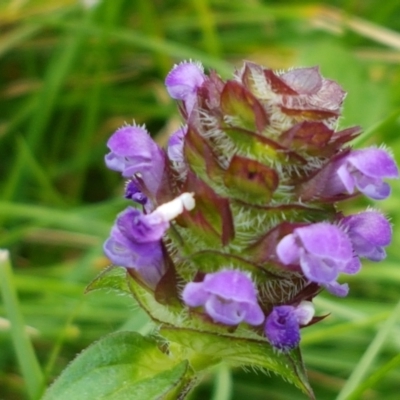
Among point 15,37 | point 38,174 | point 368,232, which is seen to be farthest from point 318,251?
point 15,37

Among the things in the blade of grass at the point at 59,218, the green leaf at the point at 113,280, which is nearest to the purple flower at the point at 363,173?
the green leaf at the point at 113,280

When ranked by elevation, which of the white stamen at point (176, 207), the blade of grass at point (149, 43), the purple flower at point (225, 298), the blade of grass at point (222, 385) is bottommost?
the blade of grass at point (222, 385)

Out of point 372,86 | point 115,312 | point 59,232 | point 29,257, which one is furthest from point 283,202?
point 372,86

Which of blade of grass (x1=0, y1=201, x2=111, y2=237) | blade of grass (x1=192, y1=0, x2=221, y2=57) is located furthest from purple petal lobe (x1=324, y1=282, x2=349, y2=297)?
blade of grass (x1=192, y1=0, x2=221, y2=57)

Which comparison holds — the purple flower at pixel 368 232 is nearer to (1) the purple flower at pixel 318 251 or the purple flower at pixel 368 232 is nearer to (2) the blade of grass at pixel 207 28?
(1) the purple flower at pixel 318 251

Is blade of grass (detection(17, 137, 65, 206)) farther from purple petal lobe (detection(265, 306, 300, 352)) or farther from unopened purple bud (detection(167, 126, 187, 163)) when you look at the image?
purple petal lobe (detection(265, 306, 300, 352))

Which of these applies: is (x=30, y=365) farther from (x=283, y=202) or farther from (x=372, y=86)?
(x=372, y=86)
